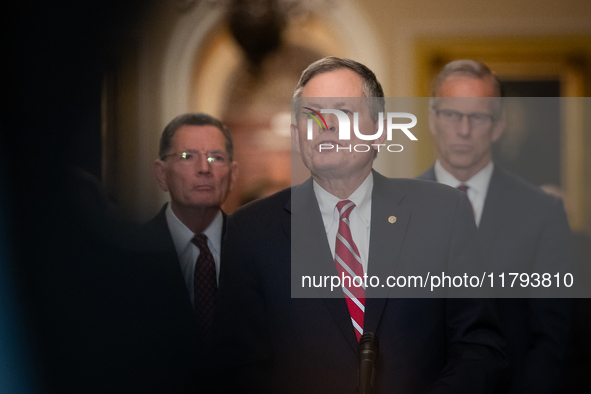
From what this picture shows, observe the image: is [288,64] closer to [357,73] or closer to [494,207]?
[357,73]

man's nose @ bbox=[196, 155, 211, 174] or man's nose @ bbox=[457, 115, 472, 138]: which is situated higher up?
man's nose @ bbox=[457, 115, 472, 138]

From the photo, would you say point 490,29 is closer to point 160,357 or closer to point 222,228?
point 222,228

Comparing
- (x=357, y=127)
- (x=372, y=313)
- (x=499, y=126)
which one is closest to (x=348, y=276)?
(x=372, y=313)

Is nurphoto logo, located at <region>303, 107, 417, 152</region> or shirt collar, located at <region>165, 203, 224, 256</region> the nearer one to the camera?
nurphoto logo, located at <region>303, 107, 417, 152</region>

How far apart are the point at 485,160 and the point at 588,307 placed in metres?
0.66

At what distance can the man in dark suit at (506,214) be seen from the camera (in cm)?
165

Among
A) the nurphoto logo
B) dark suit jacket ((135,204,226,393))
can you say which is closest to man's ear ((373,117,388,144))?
the nurphoto logo

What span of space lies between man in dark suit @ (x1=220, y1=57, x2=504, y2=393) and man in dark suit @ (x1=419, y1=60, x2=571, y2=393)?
8 cm

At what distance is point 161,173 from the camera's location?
174 centimetres

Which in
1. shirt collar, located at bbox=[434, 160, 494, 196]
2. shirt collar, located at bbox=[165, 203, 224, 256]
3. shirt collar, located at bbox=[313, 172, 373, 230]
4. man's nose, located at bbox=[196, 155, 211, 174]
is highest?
man's nose, located at bbox=[196, 155, 211, 174]

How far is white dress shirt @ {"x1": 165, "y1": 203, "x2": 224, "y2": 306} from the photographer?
172cm

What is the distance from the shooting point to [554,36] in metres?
1.69

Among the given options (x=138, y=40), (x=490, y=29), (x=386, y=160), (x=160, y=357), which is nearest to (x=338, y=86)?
(x=386, y=160)

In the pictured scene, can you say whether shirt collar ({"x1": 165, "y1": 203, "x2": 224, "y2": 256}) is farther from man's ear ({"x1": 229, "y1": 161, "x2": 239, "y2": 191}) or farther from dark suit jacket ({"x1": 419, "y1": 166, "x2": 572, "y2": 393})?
dark suit jacket ({"x1": 419, "y1": 166, "x2": 572, "y2": 393})
